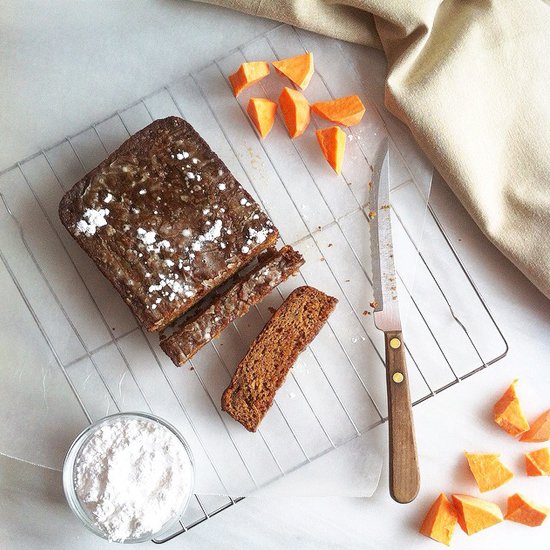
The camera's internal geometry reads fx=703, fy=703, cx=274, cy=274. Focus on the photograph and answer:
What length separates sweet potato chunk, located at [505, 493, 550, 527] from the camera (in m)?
3.67

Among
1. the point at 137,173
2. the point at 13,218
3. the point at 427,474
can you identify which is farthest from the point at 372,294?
the point at 13,218

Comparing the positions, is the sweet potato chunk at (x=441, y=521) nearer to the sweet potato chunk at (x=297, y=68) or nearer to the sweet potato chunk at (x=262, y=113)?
the sweet potato chunk at (x=262, y=113)

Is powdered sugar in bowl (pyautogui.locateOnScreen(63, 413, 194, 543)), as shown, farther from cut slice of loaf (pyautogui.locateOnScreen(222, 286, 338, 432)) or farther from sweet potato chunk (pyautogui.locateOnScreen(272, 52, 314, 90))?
sweet potato chunk (pyautogui.locateOnScreen(272, 52, 314, 90))

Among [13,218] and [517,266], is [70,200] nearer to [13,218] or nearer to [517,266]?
[13,218]

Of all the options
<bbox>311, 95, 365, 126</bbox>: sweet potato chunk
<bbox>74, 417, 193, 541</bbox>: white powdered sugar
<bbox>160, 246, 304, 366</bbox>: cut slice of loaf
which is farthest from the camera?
<bbox>311, 95, 365, 126</bbox>: sweet potato chunk

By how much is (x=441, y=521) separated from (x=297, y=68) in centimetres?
245

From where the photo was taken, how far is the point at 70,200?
3.40 meters

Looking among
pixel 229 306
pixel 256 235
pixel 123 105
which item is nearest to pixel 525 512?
pixel 229 306

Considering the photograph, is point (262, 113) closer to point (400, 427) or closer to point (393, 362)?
point (393, 362)

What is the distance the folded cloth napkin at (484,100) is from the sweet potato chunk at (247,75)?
0.28 meters

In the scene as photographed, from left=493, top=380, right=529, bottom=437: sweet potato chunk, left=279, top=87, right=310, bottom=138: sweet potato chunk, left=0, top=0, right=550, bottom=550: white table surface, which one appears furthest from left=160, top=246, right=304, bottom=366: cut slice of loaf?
left=493, top=380, right=529, bottom=437: sweet potato chunk

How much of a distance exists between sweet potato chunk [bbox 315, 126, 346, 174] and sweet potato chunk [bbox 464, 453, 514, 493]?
1.67m

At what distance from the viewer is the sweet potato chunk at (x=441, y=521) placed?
11.9ft

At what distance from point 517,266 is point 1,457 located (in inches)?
112
